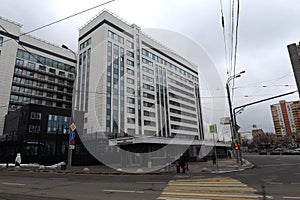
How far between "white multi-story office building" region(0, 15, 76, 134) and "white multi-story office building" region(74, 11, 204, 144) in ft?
24.3

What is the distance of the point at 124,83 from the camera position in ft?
188

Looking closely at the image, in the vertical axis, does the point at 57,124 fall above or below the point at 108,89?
below

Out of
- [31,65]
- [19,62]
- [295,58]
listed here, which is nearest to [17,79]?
[19,62]

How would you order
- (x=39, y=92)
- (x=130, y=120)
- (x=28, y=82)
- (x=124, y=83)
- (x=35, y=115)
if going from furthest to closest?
1. (x=39, y=92)
2. (x=124, y=83)
3. (x=28, y=82)
4. (x=130, y=120)
5. (x=35, y=115)

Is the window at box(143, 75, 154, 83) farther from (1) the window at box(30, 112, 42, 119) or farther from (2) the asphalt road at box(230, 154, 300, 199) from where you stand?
(2) the asphalt road at box(230, 154, 300, 199)

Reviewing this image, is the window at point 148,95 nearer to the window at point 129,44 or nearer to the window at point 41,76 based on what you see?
the window at point 129,44

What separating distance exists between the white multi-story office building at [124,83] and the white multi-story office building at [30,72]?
24.3ft

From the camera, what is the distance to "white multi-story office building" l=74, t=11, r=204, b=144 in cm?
5216

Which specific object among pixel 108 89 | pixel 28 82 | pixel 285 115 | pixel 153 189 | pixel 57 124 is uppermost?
pixel 28 82

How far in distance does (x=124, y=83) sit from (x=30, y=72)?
26441mm

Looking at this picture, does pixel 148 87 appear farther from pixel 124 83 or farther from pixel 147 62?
pixel 124 83

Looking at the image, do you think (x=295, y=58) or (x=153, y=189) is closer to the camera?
(x=153, y=189)

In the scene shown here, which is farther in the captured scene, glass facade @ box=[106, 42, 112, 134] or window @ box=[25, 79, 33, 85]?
window @ box=[25, 79, 33, 85]

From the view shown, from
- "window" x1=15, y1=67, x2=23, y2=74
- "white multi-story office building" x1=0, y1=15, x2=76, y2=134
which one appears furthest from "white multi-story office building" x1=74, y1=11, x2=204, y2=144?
"window" x1=15, y1=67, x2=23, y2=74
